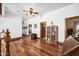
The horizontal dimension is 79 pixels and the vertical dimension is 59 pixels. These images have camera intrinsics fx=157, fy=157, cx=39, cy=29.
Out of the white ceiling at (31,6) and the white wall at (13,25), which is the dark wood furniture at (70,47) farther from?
the white wall at (13,25)

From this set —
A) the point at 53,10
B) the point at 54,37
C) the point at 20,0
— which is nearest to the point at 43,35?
the point at 54,37

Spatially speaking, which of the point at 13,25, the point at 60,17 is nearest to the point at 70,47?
the point at 60,17

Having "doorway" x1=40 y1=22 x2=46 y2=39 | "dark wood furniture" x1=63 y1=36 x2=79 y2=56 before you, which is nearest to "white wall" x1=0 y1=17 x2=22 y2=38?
A: "doorway" x1=40 y1=22 x2=46 y2=39

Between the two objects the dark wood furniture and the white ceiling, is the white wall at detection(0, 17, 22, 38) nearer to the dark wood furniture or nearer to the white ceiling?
the white ceiling

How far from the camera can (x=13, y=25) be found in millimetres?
2908

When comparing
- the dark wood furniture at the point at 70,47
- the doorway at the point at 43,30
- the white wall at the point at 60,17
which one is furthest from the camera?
the doorway at the point at 43,30

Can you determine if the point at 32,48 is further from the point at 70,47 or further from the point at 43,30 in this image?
the point at 70,47

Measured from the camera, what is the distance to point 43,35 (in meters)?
3.05

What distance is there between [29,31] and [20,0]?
58cm

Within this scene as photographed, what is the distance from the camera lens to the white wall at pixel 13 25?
2.84 metres

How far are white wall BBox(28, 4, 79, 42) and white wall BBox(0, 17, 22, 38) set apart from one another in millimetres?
222

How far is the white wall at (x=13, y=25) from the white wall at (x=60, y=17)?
0.73 feet

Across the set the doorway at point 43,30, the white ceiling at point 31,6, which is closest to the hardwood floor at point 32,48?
the doorway at point 43,30

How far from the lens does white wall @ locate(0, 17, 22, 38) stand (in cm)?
284
